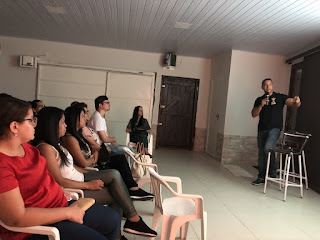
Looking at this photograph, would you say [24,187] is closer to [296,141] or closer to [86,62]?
[296,141]

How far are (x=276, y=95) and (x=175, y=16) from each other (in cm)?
190

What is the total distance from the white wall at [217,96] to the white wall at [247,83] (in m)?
0.14

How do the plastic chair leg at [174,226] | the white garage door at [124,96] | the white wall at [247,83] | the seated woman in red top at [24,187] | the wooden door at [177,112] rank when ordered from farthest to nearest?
the wooden door at [177,112], the white garage door at [124,96], the white wall at [247,83], the plastic chair leg at [174,226], the seated woman in red top at [24,187]

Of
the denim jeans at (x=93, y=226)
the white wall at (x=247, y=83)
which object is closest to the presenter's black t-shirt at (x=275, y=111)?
Result: the white wall at (x=247, y=83)

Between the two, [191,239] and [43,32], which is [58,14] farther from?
[191,239]

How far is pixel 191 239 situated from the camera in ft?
8.20

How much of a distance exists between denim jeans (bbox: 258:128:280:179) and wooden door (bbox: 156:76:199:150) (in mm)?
3255

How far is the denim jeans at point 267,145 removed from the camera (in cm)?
436

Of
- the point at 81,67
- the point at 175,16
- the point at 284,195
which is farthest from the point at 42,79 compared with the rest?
the point at 284,195

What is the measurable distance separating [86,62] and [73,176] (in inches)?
220

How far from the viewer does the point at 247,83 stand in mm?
6273

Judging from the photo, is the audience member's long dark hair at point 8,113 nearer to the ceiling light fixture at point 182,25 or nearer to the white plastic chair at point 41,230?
the white plastic chair at point 41,230

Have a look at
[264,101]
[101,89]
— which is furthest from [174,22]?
[101,89]

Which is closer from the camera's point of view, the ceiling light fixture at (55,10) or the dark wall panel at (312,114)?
the ceiling light fixture at (55,10)
